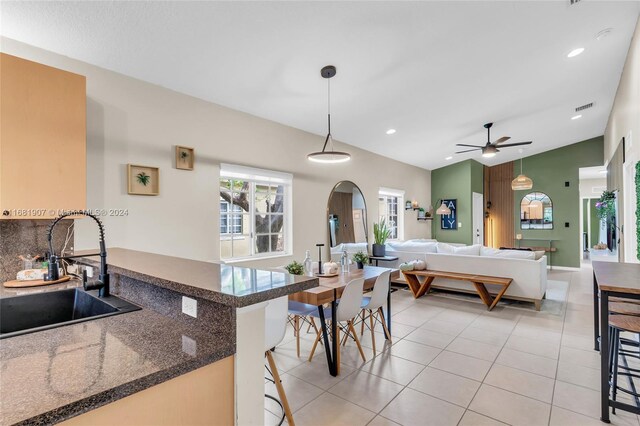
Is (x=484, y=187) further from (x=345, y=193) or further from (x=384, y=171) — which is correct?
(x=345, y=193)

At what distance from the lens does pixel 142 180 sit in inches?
121

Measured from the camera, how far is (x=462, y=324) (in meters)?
3.95

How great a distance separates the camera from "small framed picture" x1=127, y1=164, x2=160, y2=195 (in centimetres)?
297

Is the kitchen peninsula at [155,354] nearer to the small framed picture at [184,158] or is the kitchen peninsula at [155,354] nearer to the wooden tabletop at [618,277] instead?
the wooden tabletop at [618,277]

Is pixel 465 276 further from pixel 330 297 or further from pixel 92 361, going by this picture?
pixel 92 361

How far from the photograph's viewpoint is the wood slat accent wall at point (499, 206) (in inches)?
362

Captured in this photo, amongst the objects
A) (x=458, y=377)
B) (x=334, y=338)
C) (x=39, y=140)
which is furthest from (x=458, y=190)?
(x=39, y=140)

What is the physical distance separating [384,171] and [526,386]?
4751mm

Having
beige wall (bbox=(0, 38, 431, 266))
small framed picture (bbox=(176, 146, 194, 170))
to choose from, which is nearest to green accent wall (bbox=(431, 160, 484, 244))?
beige wall (bbox=(0, 38, 431, 266))

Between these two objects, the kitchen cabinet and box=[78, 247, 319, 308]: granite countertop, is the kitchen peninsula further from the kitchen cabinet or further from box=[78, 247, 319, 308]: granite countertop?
the kitchen cabinet

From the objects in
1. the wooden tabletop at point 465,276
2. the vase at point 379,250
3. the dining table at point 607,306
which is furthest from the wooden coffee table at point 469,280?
the dining table at point 607,306

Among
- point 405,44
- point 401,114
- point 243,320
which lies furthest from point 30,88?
point 401,114

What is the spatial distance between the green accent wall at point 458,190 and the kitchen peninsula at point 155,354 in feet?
25.7

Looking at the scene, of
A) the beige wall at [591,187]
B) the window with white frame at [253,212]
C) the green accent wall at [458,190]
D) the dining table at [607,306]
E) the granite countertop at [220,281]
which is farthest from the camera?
the beige wall at [591,187]
